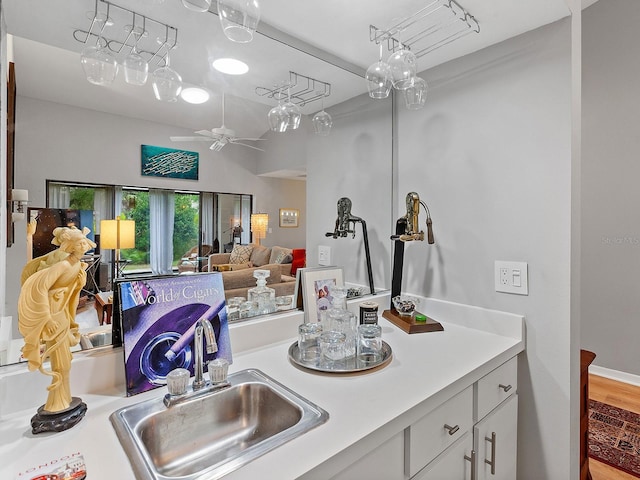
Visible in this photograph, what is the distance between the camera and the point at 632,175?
279 centimetres

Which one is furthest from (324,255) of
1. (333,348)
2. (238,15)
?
(238,15)

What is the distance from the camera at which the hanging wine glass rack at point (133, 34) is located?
1059 millimetres

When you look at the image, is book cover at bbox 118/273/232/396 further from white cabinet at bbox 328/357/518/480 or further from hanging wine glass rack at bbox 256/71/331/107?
hanging wine glass rack at bbox 256/71/331/107

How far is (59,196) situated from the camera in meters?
0.94

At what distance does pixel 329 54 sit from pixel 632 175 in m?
2.85

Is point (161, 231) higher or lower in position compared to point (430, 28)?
lower

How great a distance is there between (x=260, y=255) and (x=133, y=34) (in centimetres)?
90

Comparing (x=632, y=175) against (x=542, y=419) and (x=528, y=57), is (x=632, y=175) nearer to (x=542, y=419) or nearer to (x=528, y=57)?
(x=528, y=57)

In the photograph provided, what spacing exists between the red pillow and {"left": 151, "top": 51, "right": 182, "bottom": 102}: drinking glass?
79cm

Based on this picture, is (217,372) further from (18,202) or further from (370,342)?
(18,202)

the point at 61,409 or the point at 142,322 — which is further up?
the point at 142,322

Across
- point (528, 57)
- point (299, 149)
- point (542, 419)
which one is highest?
point (528, 57)

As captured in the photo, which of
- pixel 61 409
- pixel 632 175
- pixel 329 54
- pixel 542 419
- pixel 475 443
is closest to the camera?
pixel 61 409

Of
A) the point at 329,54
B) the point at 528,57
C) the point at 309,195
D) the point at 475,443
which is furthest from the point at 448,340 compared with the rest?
the point at 329,54
